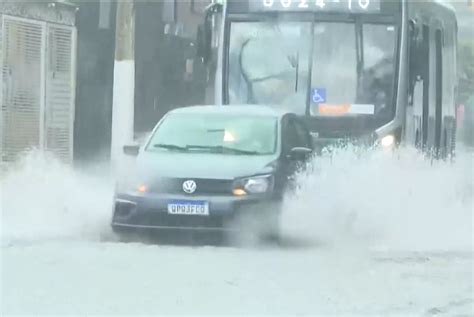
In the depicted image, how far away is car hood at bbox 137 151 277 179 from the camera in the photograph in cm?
1352

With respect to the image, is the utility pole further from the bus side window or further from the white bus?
the bus side window

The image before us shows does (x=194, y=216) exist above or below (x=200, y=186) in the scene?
below

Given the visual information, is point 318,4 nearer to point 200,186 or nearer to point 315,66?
point 315,66

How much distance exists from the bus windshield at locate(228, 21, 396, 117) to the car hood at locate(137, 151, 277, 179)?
341 centimetres

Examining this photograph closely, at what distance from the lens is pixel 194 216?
13.3 metres

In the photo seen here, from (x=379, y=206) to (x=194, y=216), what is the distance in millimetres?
3263

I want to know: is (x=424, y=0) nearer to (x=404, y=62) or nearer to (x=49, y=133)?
(x=404, y=62)

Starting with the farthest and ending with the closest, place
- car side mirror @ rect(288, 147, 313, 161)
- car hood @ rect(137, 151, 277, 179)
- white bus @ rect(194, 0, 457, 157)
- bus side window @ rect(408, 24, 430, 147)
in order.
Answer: bus side window @ rect(408, 24, 430, 147), white bus @ rect(194, 0, 457, 157), car side mirror @ rect(288, 147, 313, 161), car hood @ rect(137, 151, 277, 179)

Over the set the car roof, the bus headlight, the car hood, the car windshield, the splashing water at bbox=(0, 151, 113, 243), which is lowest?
the splashing water at bbox=(0, 151, 113, 243)

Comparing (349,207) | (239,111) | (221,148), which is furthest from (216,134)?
(349,207)

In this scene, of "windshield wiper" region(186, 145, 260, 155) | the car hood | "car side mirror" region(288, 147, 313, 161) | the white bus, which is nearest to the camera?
the car hood

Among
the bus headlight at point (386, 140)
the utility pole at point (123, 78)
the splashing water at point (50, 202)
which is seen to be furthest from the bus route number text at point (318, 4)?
the utility pole at point (123, 78)

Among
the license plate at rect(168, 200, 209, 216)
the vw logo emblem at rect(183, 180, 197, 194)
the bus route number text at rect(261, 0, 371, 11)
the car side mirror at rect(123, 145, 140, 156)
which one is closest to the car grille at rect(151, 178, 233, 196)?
the vw logo emblem at rect(183, 180, 197, 194)

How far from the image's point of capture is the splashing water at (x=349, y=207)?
14.4 meters
